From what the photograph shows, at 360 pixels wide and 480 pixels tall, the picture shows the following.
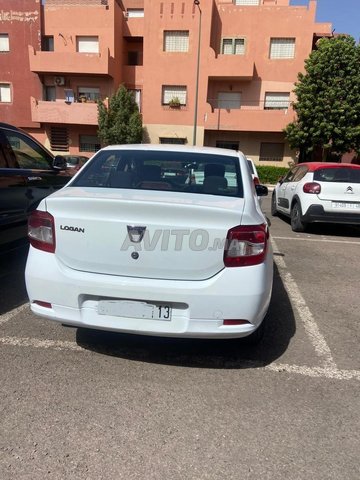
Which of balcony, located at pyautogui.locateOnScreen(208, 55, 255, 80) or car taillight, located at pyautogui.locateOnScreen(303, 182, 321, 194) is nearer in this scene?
car taillight, located at pyautogui.locateOnScreen(303, 182, 321, 194)

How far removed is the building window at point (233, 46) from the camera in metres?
26.8

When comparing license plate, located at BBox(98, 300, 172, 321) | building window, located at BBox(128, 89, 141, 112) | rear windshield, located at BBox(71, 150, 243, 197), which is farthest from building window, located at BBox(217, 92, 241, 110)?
license plate, located at BBox(98, 300, 172, 321)

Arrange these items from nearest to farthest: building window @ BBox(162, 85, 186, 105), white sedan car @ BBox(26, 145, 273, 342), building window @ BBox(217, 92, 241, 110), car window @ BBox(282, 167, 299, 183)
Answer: white sedan car @ BBox(26, 145, 273, 342) → car window @ BBox(282, 167, 299, 183) → building window @ BBox(162, 85, 186, 105) → building window @ BBox(217, 92, 241, 110)

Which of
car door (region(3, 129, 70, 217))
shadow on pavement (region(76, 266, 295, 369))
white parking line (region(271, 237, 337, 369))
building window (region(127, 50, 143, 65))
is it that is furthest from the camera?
building window (region(127, 50, 143, 65))

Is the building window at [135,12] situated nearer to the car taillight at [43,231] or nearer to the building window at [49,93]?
the building window at [49,93]

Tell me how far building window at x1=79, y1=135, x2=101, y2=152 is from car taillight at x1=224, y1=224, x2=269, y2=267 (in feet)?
89.6

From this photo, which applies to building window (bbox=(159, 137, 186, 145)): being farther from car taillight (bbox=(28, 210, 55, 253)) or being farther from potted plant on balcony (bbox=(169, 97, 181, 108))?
car taillight (bbox=(28, 210, 55, 253))

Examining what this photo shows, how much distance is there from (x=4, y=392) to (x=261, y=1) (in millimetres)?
31080

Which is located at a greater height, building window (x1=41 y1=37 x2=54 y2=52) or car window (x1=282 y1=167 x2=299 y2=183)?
building window (x1=41 y1=37 x2=54 y2=52)

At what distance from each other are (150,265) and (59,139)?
2804 centimetres

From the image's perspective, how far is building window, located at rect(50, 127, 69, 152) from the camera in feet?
93.8

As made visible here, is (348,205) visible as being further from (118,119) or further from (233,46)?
(233,46)

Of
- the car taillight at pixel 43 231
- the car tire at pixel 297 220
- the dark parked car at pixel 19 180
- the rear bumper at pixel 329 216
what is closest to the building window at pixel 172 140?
the car tire at pixel 297 220

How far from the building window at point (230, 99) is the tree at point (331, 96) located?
4.21 m
